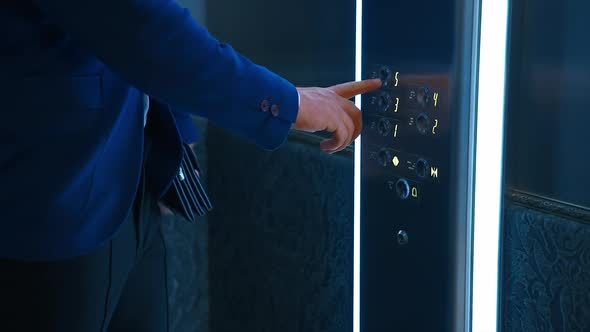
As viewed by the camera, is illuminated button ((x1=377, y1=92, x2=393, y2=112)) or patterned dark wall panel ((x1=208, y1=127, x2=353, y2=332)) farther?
patterned dark wall panel ((x1=208, y1=127, x2=353, y2=332))

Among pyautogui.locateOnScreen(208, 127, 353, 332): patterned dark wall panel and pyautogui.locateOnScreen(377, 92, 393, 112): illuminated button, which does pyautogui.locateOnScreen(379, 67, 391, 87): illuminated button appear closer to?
pyautogui.locateOnScreen(377, 92, 393, 112): illuminated button

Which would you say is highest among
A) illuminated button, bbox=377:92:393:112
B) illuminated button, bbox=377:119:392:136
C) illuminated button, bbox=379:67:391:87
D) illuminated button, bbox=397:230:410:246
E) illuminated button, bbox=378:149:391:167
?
illuminated button, bbox=379:67:391:87

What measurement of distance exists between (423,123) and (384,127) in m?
0.07

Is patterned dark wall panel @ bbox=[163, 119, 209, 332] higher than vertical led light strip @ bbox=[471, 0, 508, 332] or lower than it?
lower

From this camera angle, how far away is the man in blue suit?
1039 millimetres

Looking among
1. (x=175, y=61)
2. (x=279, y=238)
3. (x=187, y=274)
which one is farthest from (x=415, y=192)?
(x=187, y=274)

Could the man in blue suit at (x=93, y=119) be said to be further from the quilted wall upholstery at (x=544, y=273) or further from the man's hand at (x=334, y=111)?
the quilted wall upholstery at (x=544, y=273)

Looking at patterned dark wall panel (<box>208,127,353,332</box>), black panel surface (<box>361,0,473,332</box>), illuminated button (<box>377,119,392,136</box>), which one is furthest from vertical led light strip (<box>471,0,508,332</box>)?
patterned dark wall panel (<box>208,127,353,332</box>)

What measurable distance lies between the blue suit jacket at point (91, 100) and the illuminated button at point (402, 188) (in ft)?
0.55

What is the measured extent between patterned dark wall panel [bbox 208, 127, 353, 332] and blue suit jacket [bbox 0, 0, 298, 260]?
471mm

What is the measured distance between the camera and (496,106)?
3.45 feet

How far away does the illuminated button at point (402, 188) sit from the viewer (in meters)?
1.17

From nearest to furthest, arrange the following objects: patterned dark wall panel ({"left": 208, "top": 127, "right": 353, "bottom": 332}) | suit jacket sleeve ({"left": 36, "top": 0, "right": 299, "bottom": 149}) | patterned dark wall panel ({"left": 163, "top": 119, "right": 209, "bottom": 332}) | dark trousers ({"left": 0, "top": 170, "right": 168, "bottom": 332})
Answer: suit jacket sleeve ({"left": 36, "top": 0, "right": 299, "bottom": 149}) → dark trousers ({"left": 0, "top": 170, "right": 168, "bottom": 332}) → patterned dark wall panel ({"left": 208, "top": 127, "right": 353, "bottom": 332}) → patterned dark wall panel ({"left": 163, "top": 119, "right": 209, "bottom": 332})

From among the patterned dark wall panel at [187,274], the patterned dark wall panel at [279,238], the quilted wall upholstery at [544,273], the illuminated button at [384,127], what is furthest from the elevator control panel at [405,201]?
the patterned dark wall panel at [187,274]
